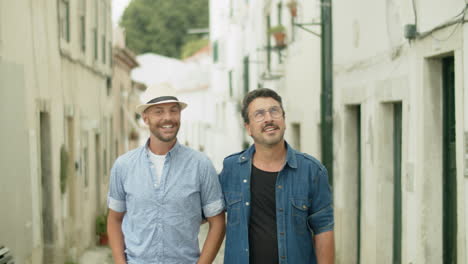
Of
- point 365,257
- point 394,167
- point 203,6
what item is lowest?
point 365,257

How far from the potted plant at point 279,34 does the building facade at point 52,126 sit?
394 centimetres

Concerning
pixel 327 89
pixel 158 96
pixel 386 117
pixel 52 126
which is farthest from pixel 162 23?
pixel 158 96

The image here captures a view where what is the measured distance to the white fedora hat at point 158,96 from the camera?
4355 millimetres

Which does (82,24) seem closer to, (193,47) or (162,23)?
(193,47)

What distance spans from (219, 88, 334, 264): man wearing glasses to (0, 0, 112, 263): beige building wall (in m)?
3.80

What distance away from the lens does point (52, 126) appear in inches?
408

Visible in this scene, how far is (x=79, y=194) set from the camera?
12.9 metres

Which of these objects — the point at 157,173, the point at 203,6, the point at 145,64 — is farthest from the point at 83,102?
the point at 203,6

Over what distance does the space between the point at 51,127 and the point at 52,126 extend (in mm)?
72

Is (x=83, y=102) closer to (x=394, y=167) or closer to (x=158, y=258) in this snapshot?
(x=394, y=167)

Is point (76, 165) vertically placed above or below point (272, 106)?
below

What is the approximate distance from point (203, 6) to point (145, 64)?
19.7m

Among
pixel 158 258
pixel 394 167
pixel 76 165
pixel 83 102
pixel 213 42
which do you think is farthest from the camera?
pixel 213 42

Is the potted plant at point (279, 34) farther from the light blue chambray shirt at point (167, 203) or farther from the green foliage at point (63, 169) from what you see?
the light blue chambray shirt at point (167, 203)
